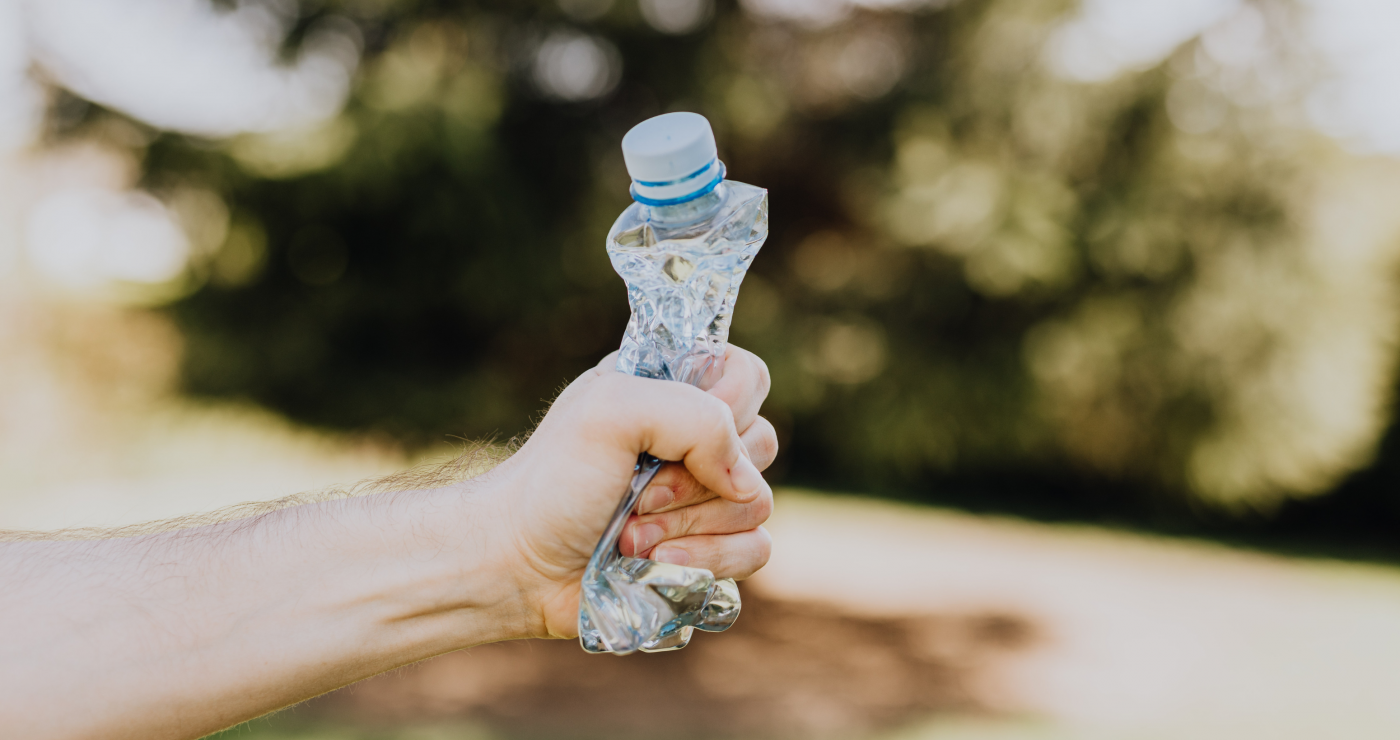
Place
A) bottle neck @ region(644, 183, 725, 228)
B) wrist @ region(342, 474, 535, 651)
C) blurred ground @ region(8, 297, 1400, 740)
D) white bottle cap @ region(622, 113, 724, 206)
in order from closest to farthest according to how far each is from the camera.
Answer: white bottle cap @ region(622, 113, 724, 206)
bottle neck @ region(644, 183, 725, 228)
wrist @ region(342, 474, 535, 651)
blurred ground @ region(8, 297, 1400, 740)

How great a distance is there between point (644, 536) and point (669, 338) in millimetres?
422

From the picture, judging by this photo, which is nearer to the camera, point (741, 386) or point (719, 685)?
point (741, 386)

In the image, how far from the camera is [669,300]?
170cm

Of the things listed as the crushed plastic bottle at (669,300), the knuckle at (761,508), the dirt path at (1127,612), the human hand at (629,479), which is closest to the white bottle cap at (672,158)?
the crushed plastic bottle at (669,300)

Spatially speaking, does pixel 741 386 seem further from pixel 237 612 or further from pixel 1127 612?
pixel 1127 612

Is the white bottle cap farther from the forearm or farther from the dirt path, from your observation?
the dirt path

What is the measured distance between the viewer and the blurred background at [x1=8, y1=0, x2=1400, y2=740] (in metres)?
4.87

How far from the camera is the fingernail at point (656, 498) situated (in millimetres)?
1623

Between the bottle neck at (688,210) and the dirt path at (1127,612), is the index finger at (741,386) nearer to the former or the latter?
the bottle neck at (688,210)

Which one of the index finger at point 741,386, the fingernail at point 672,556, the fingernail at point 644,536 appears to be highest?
the index finger at point 741,386

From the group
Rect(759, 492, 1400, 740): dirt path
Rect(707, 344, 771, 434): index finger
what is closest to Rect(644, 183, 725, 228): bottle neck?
Rect(707, 344, 771, 434): index finger

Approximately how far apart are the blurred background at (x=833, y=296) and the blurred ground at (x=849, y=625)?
5cm

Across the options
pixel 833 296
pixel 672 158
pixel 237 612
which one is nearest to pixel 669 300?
pixel 672 158

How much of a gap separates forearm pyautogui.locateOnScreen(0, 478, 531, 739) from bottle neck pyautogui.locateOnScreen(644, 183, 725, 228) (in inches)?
27.2
